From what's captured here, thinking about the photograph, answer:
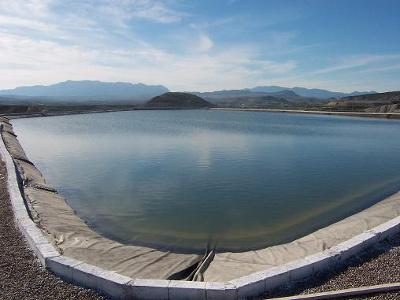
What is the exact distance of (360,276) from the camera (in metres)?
6.11

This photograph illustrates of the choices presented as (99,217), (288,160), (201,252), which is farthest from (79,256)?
(288,160)

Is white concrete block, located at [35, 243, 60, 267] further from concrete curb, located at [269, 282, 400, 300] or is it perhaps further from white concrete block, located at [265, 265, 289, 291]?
concrete curb, located at [269, 282, 400, 300]

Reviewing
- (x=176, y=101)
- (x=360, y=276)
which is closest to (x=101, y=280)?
(x=360, y=276)

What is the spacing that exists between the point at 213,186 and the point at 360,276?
9.40 meters

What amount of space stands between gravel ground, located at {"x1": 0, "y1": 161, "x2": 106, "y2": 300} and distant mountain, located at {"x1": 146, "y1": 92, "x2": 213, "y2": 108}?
3994 inches

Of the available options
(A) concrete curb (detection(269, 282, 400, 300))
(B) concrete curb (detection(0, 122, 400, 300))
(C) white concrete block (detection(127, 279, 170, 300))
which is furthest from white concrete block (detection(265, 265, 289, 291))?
(C) white concrete block (detection(127, 279, 170, 300))

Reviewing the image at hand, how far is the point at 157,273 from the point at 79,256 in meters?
1.54

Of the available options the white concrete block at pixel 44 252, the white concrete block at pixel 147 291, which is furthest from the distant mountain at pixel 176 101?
the white concrete block at pixel 147 291

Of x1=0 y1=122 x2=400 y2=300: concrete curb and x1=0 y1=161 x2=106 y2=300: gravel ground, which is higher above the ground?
x1=0 y1=122 x2=400 y2=300: concrete curb

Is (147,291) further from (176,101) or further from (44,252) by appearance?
(176,101)

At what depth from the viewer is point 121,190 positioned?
14586mm

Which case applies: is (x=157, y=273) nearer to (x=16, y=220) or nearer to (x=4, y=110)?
(x=16, y=220)

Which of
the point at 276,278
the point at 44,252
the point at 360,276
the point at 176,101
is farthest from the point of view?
the point at 176,101

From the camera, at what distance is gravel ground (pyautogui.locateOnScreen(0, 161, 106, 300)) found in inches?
217
